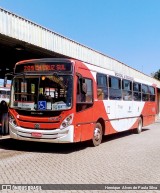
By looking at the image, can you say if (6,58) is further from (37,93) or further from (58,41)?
(37,93)

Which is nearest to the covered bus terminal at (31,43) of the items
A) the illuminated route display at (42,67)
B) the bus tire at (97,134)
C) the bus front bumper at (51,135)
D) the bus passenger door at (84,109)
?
the illuminated route display at (42,67)

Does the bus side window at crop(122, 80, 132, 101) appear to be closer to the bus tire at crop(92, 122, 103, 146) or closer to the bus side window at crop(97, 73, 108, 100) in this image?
the bus side window at crop(97, 73, 108, 100)

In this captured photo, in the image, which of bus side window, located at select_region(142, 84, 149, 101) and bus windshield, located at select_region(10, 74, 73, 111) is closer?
bus windshield, located at select_region(10, 74, 73, 111)

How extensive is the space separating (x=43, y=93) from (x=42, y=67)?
90cm

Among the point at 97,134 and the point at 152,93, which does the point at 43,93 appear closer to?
the point at 97,134

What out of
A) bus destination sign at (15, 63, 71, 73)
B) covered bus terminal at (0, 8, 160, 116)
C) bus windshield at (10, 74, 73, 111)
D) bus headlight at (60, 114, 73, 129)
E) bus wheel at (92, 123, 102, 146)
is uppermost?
covered bus terminal at (0, 8, 160, 116)

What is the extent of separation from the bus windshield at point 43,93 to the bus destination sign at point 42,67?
8.8 inches

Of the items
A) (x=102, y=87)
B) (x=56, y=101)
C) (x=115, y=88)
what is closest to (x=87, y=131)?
(x=56, y=101)

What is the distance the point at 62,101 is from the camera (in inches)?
405

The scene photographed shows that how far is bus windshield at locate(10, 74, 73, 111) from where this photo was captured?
10273mm

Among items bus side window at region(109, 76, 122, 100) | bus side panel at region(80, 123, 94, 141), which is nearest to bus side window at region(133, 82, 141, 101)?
bus side window at region(109, 76, 122, 100)

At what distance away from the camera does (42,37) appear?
14.9 meters

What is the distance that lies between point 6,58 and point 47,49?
19.7 ft

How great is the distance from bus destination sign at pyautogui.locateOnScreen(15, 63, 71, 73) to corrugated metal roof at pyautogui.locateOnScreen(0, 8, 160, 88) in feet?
6.55
